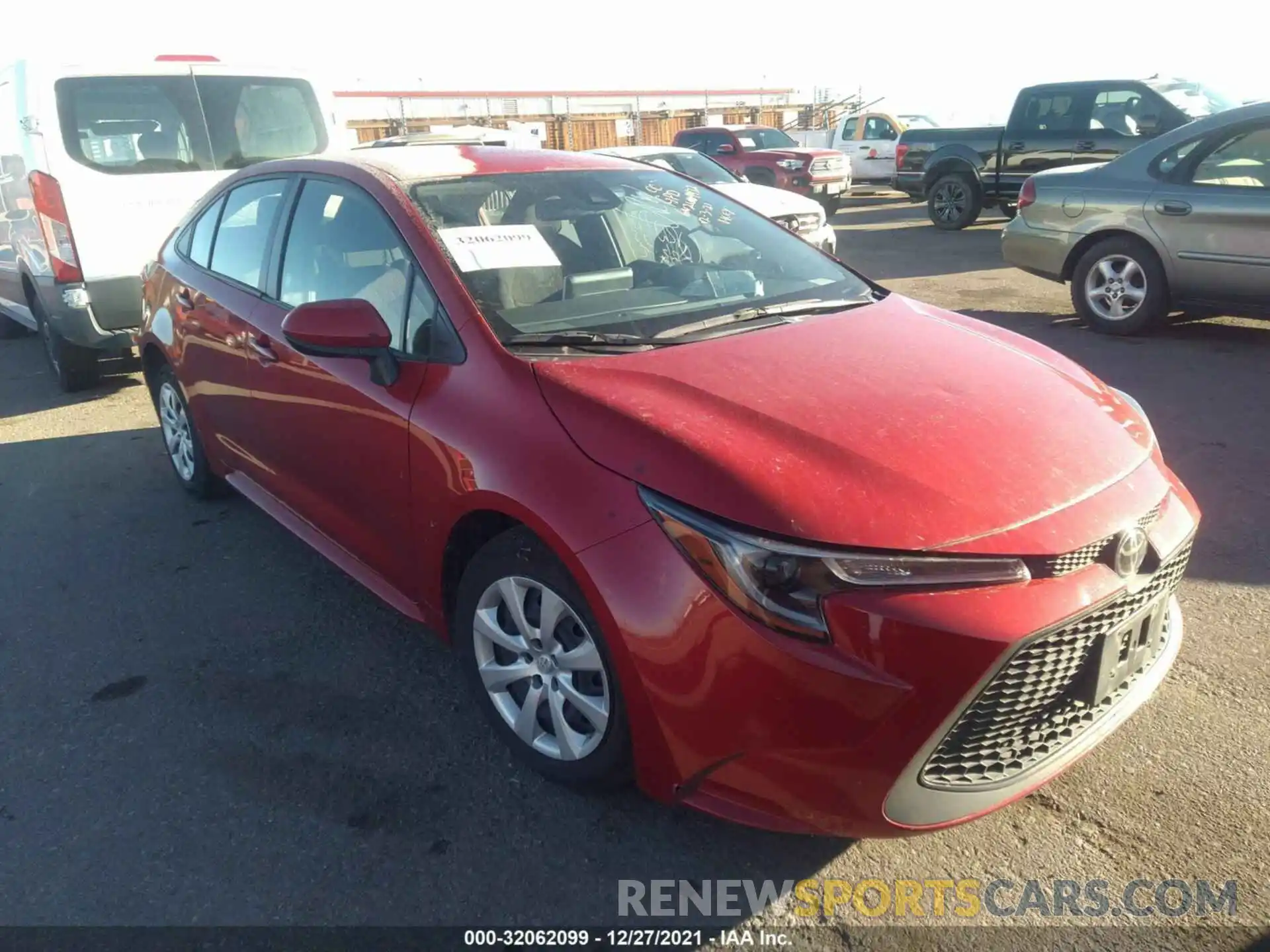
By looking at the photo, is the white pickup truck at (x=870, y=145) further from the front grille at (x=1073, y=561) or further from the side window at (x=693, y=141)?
the front grille at (x=1073, y=561)

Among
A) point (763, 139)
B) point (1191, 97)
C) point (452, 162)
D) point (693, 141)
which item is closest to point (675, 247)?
point (452, 162)

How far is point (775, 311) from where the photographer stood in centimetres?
313

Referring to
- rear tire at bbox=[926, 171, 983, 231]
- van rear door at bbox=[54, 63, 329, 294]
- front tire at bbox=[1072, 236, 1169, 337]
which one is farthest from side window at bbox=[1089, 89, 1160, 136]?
van rear door at bbox=[54, 63, 329, 294]

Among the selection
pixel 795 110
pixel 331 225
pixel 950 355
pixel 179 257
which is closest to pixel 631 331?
pixel 950 355

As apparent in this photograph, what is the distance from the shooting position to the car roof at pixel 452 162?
3.32 m

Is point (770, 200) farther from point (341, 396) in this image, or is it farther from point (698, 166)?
point (341, 396)

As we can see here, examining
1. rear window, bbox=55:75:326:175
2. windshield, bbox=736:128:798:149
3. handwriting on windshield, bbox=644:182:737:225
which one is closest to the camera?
handwriting on windshield, bbox=644:182:737:225

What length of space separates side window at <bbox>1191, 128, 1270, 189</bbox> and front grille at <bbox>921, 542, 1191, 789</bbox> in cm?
568

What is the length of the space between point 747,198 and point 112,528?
7.07 metres

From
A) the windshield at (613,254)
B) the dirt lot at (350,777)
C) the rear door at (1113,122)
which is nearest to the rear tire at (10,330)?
the dirt lot at (350,777)

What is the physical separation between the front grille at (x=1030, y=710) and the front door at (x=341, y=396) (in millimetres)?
1659

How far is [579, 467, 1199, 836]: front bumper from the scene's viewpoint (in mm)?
1964

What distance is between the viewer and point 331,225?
11.2ft

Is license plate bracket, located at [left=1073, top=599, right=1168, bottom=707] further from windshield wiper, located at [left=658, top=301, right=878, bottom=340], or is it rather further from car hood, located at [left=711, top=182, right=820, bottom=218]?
car hood, located at [left=711, top=182, right=820, bottom=218]
